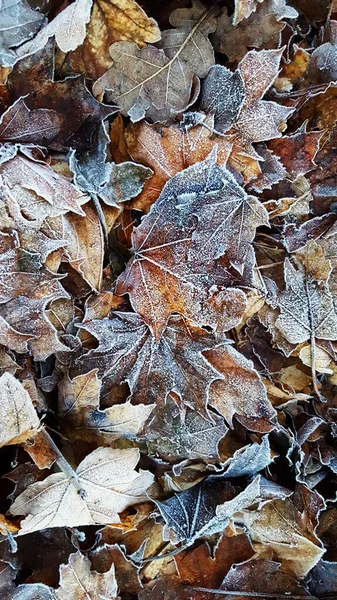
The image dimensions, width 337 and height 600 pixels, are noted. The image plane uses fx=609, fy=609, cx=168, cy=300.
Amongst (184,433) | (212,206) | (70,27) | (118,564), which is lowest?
(118,564)

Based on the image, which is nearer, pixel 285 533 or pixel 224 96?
pixel 224 96

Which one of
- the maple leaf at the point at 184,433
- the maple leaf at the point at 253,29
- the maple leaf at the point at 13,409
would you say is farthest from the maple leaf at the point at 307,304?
the maple leaf at the point at 13,409

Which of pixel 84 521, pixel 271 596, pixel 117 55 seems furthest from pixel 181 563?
pixel 117 55

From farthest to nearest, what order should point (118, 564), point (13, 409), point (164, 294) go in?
point (118, 564), point (164, 294), point (13, 409)

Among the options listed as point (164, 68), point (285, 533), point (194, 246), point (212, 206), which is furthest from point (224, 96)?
point (285, 533)

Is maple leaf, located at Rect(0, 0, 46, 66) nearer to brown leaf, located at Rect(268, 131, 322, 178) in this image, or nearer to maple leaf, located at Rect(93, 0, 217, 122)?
maple leaf, located at Rect(93, 0, 217, 122)

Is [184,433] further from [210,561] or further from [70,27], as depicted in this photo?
[70,27]
